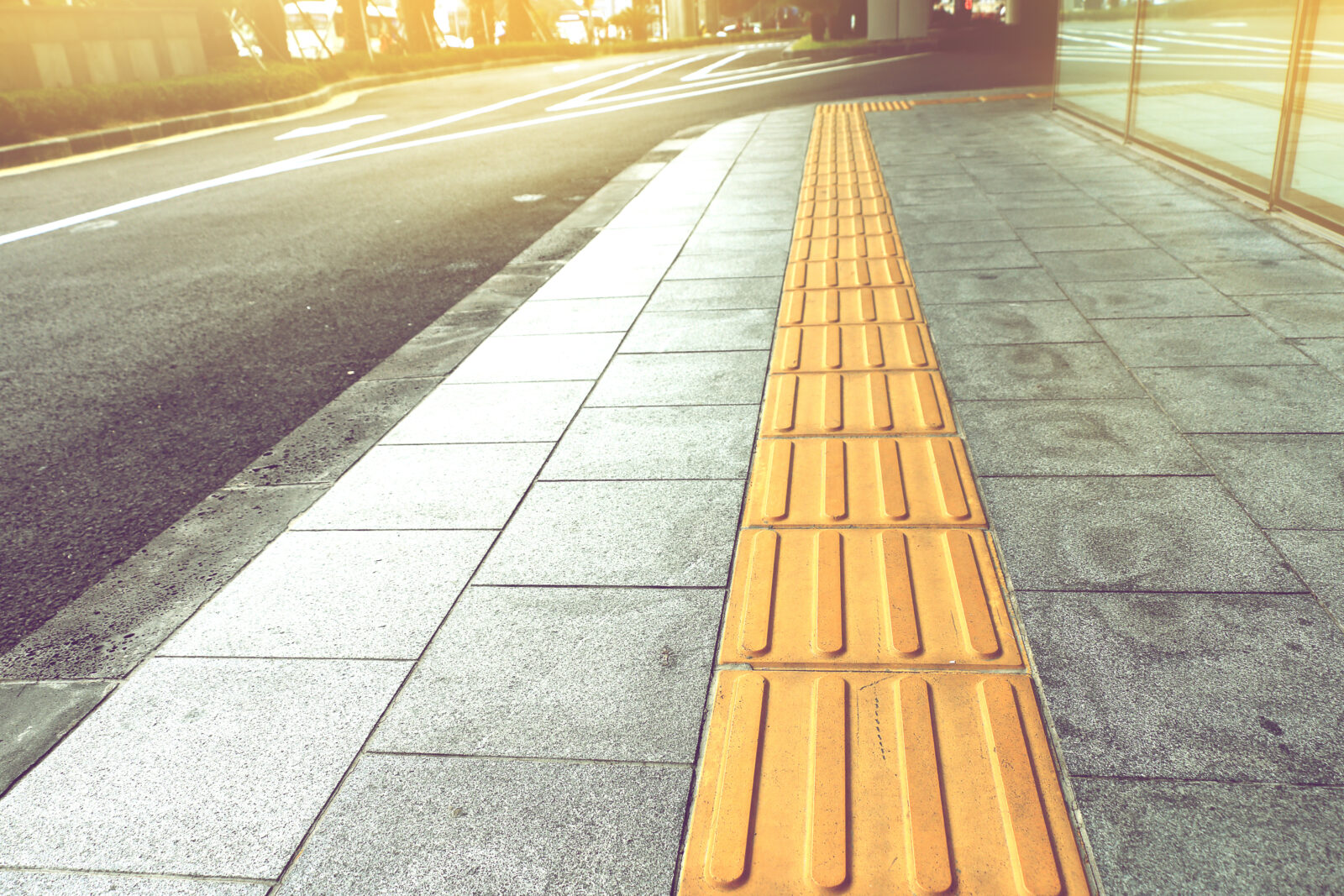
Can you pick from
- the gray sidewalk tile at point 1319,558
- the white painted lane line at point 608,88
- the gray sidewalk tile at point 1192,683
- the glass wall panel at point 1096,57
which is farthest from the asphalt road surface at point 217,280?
the glass wall panel at point 1096,57

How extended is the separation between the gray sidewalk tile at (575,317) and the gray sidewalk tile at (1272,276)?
2923mm

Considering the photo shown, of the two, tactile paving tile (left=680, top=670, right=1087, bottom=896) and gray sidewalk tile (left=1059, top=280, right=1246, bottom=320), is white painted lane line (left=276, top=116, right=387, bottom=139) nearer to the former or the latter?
gray sidewalk tile (left=1059, top=280, right=1246, bottom=320)

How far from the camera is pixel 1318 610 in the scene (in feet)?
7.60

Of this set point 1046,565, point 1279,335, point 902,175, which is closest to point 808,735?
point 1046,565

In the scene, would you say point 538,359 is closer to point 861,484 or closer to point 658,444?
point 658,444

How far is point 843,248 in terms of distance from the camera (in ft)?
19.9

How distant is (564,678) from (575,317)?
10.4 ft

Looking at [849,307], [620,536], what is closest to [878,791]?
[620,536]

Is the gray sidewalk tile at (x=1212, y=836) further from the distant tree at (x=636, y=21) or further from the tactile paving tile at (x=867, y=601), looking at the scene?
the distant tree at (x=636, y=21)

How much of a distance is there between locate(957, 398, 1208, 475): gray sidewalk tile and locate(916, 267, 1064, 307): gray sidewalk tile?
1395mm

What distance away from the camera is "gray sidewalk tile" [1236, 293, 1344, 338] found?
409 centimetres

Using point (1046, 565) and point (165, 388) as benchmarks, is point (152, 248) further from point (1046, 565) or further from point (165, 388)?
point (1046, 565)

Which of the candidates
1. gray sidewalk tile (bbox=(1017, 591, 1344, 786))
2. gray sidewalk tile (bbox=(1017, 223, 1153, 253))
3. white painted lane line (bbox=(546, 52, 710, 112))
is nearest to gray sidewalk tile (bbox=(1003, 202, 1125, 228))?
gray sidewalk tile (bbox=(1017, 223, 1153, 253))

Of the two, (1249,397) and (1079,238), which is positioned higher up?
(1079,238)
